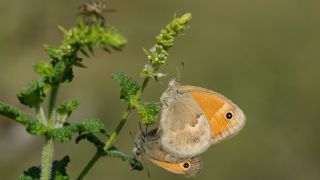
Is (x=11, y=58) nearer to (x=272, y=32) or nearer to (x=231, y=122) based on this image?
(x=272, y=32)

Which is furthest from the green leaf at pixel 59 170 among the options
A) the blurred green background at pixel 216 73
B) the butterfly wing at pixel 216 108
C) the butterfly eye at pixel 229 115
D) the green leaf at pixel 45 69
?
the blurred green background at pixel 216 73

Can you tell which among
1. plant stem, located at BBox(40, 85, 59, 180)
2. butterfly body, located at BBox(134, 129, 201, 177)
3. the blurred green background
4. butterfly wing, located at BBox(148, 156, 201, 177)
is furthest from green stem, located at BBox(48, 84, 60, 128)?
the blurred green background

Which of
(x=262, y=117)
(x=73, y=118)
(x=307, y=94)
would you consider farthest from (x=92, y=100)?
(x=307, y=94)

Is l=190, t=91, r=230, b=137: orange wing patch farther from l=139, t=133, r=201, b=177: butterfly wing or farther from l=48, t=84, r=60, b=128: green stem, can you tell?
l=48, t=84, r=60, b=128: green stem

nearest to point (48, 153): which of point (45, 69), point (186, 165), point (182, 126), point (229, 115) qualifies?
point (45, 69)

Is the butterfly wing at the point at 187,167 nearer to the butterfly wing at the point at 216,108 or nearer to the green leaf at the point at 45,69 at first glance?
the butterfly wing at the point at 216,108

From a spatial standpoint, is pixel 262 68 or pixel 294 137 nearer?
pixel 294 137
